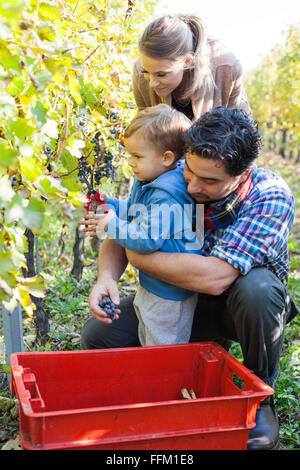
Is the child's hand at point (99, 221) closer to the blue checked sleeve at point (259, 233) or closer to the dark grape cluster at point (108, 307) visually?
the dark grape cluster at point (108, 307)

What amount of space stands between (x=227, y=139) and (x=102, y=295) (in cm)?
78

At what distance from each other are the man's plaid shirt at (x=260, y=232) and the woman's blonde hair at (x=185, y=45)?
1.90 feet

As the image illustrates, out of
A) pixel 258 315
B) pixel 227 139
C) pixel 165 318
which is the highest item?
pixel 227 139

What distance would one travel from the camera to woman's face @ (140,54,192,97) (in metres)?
2.21

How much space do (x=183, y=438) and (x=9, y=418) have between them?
83 cm

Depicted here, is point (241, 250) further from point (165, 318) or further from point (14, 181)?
point (14, 181)

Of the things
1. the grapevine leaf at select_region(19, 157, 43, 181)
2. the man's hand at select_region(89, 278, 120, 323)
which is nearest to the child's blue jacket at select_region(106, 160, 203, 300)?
the man's hand at select_region(89, 278, 120, 323)

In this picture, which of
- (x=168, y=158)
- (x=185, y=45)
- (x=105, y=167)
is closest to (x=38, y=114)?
(x=168, y=158)

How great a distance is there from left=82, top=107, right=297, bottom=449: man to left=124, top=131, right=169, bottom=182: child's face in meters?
0.13

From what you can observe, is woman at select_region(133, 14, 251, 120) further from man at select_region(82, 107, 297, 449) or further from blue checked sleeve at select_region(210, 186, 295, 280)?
blue checked sleeve at select_region(210, 186, 295, 280)

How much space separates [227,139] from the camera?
1830 millimetres
